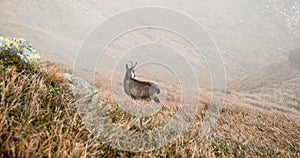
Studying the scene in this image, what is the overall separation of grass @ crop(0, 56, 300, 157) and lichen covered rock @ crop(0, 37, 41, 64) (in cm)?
39

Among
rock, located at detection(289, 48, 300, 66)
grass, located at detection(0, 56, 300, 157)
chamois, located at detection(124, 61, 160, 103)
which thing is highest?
rock, located at detection(289, 48, 300, 66)

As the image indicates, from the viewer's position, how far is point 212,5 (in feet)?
416

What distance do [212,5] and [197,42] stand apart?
38.6 meters

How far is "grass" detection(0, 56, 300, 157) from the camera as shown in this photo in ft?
9.20

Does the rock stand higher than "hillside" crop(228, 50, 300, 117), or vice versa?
the rock

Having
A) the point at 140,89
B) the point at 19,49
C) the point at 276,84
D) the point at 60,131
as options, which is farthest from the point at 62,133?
the point at 276,84

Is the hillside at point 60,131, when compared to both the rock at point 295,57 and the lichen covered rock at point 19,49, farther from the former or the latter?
the rock at point 295,57

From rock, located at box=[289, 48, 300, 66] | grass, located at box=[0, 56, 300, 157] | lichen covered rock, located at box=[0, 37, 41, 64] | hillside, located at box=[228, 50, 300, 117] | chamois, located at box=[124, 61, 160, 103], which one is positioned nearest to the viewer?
grass, located at box=[0, 56, 300, 157]

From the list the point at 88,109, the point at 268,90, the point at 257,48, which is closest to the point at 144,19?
the point at 257,48

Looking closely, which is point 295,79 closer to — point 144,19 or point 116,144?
point 116,144

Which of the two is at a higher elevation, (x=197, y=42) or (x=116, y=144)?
(x=197, y=42)

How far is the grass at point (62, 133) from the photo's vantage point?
9.20 feet

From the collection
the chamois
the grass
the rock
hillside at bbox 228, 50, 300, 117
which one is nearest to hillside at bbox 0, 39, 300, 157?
the grass

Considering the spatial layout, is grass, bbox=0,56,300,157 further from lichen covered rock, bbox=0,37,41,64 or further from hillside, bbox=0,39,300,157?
lichen covered rock, bbox=0,37,41,64
